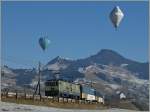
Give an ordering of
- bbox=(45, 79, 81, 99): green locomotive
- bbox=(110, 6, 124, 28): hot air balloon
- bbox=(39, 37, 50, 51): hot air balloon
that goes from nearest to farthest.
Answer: bbox=(110, 6, 124, 28): hot air balloon → bbox=(39, 37, 50, 51): hot air balloon → bbox=(45, 79, 81, 99): green locomotive

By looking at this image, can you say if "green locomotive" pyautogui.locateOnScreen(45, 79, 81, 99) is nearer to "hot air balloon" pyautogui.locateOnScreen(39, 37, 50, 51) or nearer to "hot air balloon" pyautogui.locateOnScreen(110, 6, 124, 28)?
"hot air balloon" pyautogui.locateOnScreen(39, 37, 50, 51)

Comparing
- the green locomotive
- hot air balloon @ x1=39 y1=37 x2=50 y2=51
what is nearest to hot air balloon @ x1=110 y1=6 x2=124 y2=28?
hot air balloon @ x1=39 y1=37 x2=50 y2=51

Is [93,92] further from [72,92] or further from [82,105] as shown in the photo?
[82,105]

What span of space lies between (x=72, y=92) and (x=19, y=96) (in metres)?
29.0

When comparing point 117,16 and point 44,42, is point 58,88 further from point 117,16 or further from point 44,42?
point 117,16

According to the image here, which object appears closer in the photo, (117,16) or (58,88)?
(117,16)

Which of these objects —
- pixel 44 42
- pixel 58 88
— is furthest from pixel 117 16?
pixel 58 88

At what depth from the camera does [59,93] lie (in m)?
81.1

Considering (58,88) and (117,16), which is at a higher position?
(117,16)

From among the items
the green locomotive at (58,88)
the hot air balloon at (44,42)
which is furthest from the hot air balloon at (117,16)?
the green locomotive at (58,88)

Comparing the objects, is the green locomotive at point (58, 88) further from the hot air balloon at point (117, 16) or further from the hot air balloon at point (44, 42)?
the hot air balloon at point (117, 16)

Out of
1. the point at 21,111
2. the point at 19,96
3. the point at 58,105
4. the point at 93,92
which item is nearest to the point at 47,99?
the point at 58,105

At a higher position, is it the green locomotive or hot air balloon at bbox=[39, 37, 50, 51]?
hot air balloon at bbox=[39, 37, 50, 51]

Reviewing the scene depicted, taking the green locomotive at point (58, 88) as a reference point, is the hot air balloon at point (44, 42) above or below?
above
